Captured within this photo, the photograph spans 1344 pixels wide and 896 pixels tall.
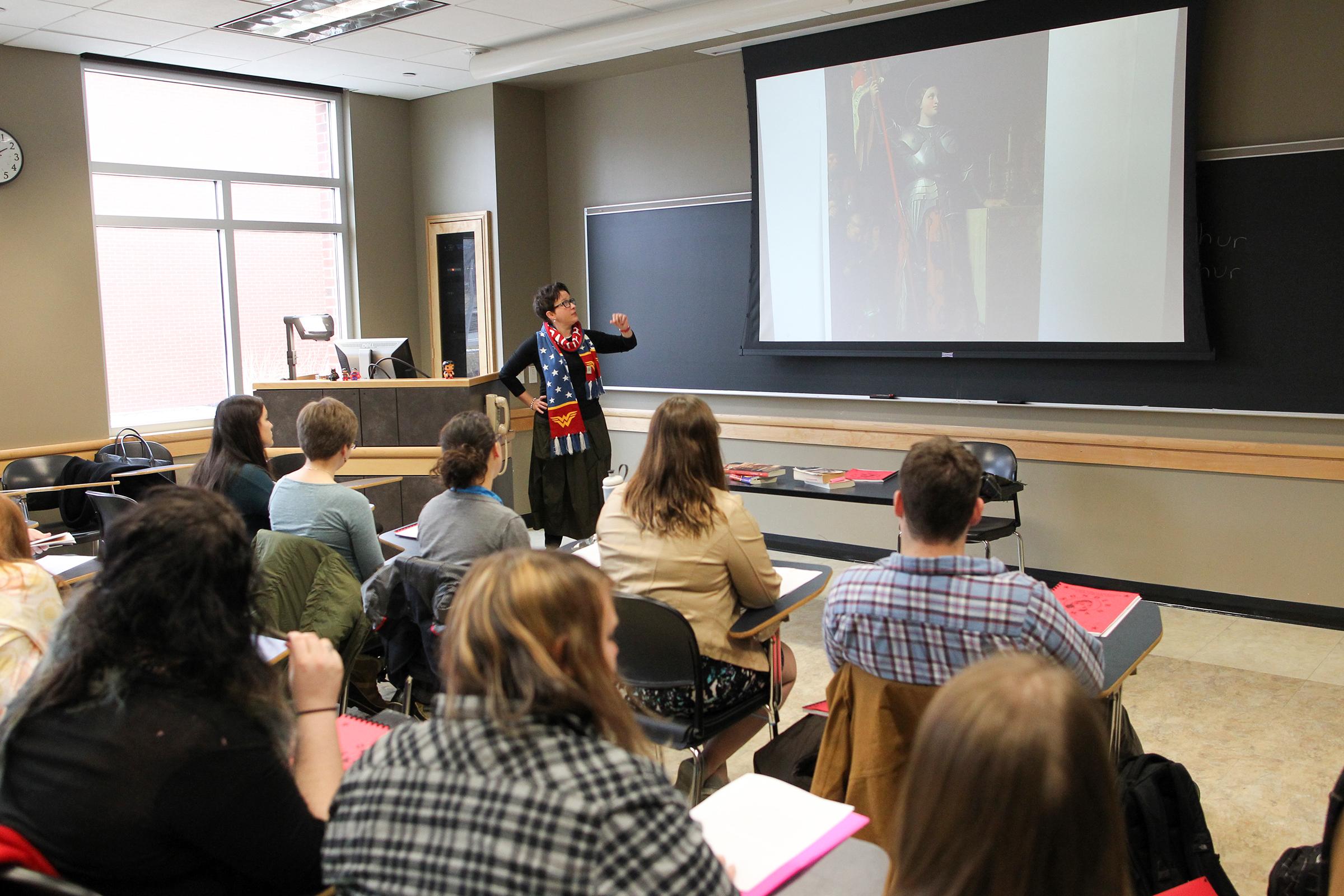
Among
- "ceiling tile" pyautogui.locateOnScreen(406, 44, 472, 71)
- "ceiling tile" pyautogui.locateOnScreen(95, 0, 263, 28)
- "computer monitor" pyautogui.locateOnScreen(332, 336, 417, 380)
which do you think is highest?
"ceiling tile" pyautogui.locateOnScreen(406, 44, 472, 71)

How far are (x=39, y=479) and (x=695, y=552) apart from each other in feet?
14.3

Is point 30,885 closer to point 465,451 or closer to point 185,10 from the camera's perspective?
point 465,451

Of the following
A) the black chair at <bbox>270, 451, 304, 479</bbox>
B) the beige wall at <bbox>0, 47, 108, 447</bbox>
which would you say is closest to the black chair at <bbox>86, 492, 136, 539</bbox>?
the black chair at <bbox>270, 451, 304, 479</bbox>

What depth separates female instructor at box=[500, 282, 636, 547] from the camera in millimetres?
5121

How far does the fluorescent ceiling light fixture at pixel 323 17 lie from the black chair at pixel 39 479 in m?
2.42

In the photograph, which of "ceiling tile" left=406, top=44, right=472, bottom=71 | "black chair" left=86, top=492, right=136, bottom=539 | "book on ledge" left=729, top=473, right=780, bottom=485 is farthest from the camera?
"ceiling tile" left=406, top=44, right=472, bottom=71

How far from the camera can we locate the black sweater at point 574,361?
5.14m

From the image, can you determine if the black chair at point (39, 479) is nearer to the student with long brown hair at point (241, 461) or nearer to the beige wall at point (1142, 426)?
the student with long brown hair at point (241, 461)

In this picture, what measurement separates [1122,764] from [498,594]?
1.58 m

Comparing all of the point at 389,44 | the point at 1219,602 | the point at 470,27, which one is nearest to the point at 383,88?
the point at 389,44

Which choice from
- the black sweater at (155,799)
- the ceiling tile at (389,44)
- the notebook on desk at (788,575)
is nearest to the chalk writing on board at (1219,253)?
the notebook on desk at (788,575)

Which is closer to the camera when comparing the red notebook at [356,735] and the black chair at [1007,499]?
the red notebook at [356,735]

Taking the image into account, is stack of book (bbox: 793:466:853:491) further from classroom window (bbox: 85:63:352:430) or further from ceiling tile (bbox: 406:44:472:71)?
classroom window (bbox: 85:63:352:430)

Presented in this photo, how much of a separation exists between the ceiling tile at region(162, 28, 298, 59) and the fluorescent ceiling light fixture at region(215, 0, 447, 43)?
11 cm
